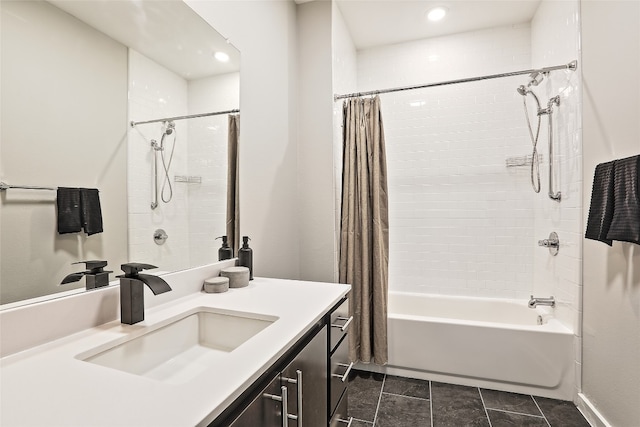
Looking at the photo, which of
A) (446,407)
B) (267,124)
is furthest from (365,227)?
(446,407)

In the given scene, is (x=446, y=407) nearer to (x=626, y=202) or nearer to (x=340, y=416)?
(x=340, y=416)

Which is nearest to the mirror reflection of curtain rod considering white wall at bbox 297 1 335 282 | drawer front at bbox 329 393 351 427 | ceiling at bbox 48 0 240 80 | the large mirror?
the large mirror

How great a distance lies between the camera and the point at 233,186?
165cm

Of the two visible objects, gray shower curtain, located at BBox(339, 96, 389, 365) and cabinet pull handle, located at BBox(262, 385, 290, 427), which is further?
gray shower curtain, located at BBox(339, 96, 389, 365)

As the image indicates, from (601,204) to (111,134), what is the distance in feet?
7.14

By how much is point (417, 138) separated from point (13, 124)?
2813mm

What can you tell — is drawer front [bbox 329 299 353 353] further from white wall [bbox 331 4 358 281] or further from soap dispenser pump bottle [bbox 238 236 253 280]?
white wall [bbox 331 4 358 281]

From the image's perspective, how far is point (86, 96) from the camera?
0.97 meters

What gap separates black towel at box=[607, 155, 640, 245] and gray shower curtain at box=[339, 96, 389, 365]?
1.23 m

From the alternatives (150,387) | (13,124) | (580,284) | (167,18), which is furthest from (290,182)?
(580,284)

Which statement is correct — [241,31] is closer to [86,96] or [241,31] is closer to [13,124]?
[86,96]

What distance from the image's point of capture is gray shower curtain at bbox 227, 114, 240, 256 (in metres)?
1.62

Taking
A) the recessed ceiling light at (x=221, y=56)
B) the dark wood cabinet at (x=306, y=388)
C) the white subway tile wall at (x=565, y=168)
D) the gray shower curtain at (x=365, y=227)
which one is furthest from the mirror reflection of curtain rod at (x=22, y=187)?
the white subway tile wall at (x=565, y=168)

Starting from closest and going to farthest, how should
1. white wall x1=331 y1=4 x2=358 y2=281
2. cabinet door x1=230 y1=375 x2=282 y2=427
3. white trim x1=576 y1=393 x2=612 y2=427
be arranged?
cabinet door x1=230 y1=375 x2=282 y2=427 < white trim x1=576 y1=393 x2=612 y2=427 < white wall x1=331 y1=4 x2=358 y2=281
